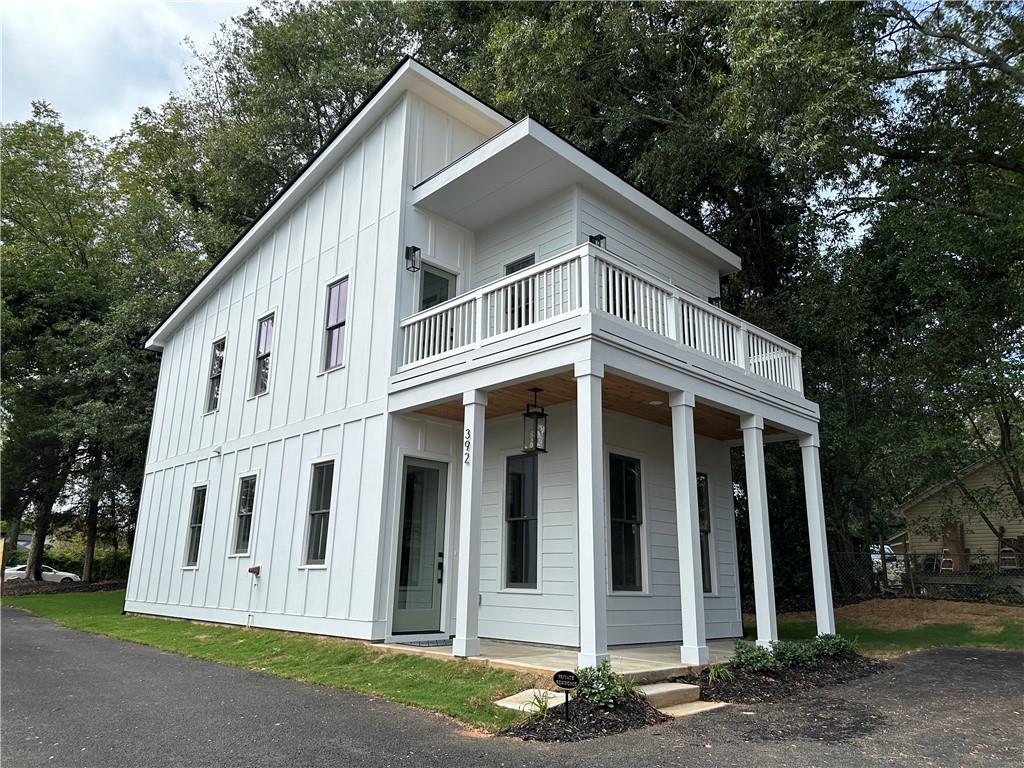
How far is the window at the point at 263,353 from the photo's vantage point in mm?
12836

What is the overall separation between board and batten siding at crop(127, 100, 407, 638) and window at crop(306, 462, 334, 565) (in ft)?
0.59

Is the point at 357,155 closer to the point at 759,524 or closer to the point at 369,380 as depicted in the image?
the point at 369,380

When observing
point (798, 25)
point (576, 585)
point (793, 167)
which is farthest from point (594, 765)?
point (798, 25)

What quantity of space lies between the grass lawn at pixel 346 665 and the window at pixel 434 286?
5.04 meters

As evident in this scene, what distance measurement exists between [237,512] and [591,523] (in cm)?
827

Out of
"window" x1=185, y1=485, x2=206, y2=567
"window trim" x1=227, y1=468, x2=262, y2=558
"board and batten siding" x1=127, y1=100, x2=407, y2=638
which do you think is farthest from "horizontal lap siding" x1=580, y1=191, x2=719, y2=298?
"window" x1=185, y1=485, x2=206, y2=567

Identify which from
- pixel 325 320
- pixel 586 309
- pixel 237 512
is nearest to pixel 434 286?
pixel 325 320

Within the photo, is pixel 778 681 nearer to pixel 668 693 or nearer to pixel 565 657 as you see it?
pixel 668 693

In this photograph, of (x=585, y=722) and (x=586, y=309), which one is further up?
(x=586, y=309)

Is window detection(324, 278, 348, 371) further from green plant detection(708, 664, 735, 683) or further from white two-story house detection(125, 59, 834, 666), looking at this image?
green plant detection(708, 664, 735, 683)

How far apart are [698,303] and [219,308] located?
1116 centimetres

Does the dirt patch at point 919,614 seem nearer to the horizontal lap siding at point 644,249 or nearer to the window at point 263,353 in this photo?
the horizontal lap siding at point 644,249

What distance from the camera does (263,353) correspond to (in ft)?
42.9

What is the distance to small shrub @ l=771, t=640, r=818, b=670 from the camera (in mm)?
7820
